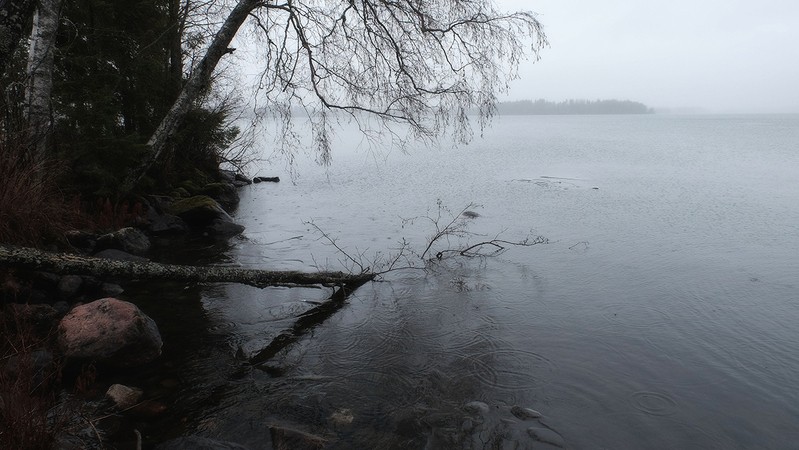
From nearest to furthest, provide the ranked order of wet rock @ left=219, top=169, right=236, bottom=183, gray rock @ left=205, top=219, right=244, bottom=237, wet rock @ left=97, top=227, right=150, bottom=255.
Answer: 1. wet rock @ left=97, top=227, right=150, bottom=255
2. gray rock @ left=205, top=219, right=244, bottom=237
3. wet rock @ left=219, top=169, right=236, bottom=183

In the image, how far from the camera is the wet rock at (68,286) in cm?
737

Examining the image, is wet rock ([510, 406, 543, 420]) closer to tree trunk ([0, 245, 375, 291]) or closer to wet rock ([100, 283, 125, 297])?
tree trunk ([0, 245, 375, 291])

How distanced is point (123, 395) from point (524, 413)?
4.14 m

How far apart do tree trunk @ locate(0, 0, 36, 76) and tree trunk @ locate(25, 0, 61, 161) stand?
1.68 metres

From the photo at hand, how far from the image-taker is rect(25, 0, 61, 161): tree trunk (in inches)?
344

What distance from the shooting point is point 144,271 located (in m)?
6.45

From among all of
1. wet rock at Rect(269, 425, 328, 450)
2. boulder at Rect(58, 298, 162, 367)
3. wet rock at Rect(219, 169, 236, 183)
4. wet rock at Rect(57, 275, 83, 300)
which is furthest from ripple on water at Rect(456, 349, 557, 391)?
wet rock at Rect(219, 169, 236, 183)

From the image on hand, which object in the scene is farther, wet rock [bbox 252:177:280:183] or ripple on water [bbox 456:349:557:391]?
wet rock [bbox 252:177:280:183]

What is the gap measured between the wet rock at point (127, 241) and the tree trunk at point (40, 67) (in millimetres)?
1775

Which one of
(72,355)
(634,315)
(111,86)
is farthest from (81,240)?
(634,315)

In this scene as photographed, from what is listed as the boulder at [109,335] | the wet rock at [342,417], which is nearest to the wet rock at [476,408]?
the wet rock at [342,417]

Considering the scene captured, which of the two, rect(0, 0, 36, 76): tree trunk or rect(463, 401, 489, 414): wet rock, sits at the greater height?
rect(0, 0, 36, 76): tree trunk

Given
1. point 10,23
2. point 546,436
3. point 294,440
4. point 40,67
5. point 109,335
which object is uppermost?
point 10,23

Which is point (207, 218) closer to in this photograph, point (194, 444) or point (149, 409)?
point (149, 409)
